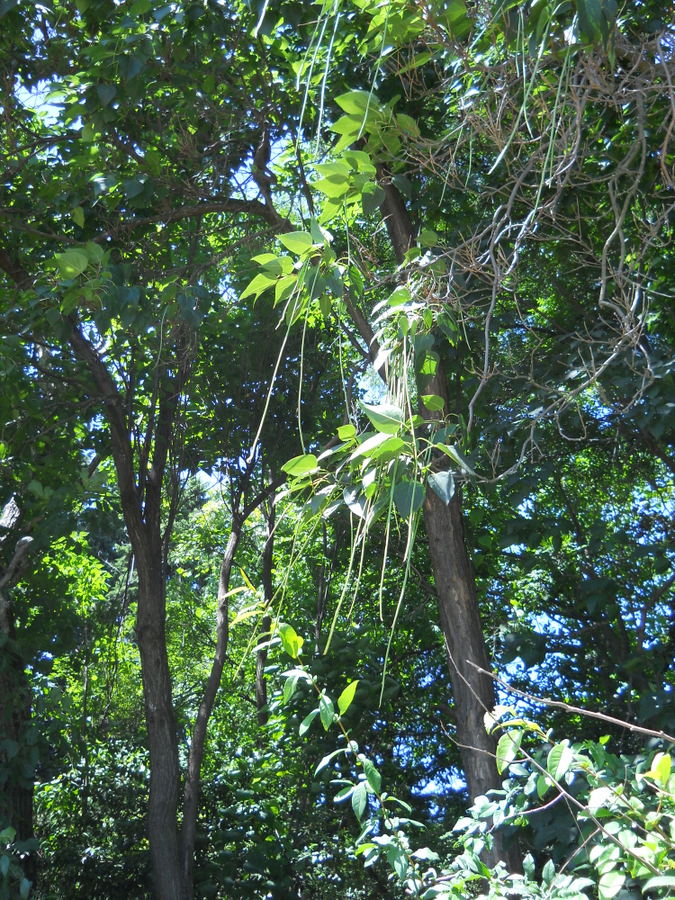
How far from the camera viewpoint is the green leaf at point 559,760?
1.64m

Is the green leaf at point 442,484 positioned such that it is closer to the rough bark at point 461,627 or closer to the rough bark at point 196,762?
the rough bark at point 461,627

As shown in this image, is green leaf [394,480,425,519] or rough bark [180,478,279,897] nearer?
green leaf [394,480,425,519]

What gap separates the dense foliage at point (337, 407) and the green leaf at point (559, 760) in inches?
12.5

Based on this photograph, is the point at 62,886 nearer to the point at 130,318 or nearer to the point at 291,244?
the point at 130,318

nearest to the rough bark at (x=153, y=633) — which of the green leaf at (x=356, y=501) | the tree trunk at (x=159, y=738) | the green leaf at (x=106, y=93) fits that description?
the tree trunk at (x=159, y=738)

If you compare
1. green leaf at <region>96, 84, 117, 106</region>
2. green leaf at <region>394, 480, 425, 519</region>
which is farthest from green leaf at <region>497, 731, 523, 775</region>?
green leaf at <region>96, 84, 117, 106</region>

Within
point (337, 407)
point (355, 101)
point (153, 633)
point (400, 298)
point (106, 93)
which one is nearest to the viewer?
point (400, 298)

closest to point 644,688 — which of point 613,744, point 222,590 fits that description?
point 613,744

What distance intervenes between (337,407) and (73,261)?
125 inches

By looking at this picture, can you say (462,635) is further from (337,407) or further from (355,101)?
(337,407)

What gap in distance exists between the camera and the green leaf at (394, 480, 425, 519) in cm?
146

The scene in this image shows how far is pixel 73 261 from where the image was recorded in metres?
2.78

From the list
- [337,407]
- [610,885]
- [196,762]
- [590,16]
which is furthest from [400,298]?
[337,407]

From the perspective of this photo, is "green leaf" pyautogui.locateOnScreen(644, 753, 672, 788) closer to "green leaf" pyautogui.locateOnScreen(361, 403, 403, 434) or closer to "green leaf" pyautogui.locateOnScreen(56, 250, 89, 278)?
"green leaf" pyautogui.locateOnScreen(361, 403, 403, 434)
